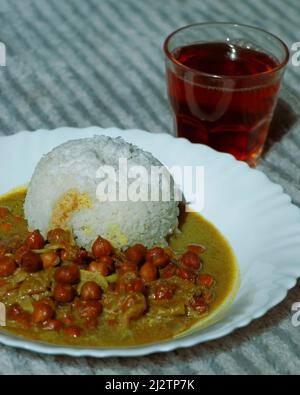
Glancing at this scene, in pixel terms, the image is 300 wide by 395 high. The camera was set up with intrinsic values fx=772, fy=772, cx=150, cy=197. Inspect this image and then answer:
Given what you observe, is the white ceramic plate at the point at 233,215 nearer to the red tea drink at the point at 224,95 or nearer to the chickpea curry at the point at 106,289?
the chickpea curry at the point at 106,289

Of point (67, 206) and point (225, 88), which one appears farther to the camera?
point (225, 88)

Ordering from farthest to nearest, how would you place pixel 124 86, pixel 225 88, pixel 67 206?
pixel 124 86, pixel 225 88, pixel 67 206

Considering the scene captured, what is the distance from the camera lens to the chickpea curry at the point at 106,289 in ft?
6.67

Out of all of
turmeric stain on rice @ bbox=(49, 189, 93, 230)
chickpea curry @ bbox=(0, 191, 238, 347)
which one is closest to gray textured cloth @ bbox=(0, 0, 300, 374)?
chickpea curry @ bbox=(0, 191, 238, 347)

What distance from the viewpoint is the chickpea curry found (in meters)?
2.03

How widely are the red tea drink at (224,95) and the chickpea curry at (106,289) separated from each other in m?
0.62

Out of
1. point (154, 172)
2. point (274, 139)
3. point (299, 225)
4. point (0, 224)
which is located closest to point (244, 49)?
point (274, 139)

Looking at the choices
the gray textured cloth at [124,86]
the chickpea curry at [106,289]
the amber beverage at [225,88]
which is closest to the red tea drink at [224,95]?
the amber beverage at [225,88]

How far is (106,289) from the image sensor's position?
7.12ft

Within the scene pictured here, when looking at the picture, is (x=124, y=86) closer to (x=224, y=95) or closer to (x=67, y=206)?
(x=224, y=95)

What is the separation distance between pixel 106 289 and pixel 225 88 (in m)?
0.94

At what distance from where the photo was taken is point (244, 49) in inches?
116

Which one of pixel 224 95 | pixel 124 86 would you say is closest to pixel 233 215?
pixel 224 95

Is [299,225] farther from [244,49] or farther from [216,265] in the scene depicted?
[244,49]
